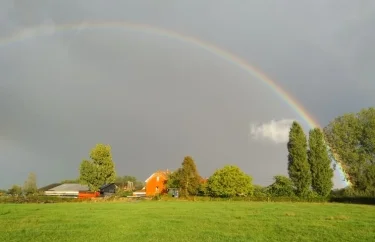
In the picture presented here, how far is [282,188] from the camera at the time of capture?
69000mm

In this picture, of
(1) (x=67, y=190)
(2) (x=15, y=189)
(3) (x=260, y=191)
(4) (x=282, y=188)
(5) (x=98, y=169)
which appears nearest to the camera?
(4) (x=282, y=188)

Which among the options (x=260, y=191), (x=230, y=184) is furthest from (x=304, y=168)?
(x=230, y=184)

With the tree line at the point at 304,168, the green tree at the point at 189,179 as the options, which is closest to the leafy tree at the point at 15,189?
the tree line at the point at 304,168

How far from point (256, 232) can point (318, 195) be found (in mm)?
57124

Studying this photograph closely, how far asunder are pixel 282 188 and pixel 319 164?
873 centimetres

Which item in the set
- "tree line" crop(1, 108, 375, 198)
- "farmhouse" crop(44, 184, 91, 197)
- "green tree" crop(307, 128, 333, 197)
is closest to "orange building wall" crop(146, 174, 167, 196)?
"tree line" crop(1, 108, 375, 198)

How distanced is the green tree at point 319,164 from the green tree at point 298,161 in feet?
3.93

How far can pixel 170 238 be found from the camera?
14.6 meters

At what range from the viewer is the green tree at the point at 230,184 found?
2726 inches

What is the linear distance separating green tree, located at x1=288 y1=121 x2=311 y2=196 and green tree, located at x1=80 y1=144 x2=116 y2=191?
3718 centimetres

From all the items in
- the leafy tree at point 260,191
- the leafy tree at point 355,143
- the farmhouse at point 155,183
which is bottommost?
the leafy tree at point 260,191

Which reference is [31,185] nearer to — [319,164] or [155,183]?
[155,183]

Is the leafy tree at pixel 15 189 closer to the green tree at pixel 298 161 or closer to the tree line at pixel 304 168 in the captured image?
the tree line at pixel 304 168

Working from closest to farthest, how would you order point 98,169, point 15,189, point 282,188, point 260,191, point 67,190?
point 282,188 → point 260,191 → point 98,169 → point 15,189 → point 67,190
